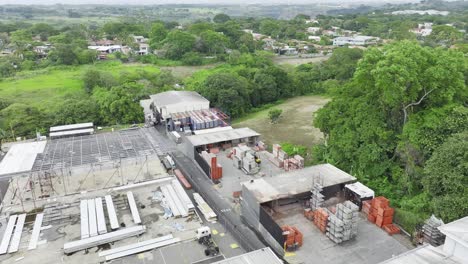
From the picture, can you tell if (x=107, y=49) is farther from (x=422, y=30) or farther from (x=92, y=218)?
(x=422, y=30)

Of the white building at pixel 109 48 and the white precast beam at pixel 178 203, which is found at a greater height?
the white building at pixel 109 48

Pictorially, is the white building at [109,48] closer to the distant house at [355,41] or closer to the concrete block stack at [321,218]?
the distant house at [355,41]

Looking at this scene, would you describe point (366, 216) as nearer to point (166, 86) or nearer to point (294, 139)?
point (294, 139)

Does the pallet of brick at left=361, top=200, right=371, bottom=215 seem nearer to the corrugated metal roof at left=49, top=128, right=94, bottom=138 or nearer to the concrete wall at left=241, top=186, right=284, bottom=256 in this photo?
the concrete wall at left=241, top=186, right=284, bottom=256

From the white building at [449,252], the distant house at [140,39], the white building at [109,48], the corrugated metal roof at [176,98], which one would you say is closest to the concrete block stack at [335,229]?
the white building at [449,252]

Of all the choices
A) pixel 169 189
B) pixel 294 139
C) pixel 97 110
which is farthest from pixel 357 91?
pixel 97 110

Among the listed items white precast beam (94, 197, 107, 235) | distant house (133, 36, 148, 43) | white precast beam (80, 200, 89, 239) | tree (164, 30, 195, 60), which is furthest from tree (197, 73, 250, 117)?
distant house (133, 36, 148, 43)

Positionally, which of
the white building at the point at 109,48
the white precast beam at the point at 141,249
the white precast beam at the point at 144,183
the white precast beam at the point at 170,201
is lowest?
the white precast beam at the point at 144,183
